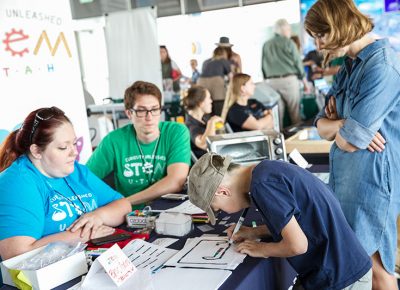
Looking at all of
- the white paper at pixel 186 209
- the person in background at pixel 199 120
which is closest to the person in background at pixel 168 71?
the person in background at pixel 199 120

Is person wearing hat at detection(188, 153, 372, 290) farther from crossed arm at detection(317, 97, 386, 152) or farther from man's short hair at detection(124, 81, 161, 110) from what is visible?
man's short hair at detection(124, 81, 161, 110)

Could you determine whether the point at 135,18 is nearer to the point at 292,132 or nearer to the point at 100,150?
the point at 292,132

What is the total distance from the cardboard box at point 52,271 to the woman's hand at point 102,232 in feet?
0.85

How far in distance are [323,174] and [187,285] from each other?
53.4 inches

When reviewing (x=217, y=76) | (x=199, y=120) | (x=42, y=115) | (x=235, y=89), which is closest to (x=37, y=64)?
(x=199, y=120)

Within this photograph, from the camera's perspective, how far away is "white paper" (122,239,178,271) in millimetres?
1388

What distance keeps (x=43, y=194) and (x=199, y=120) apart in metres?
2.53

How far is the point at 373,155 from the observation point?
1578 mm

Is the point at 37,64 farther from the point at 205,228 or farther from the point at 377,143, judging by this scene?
the point at 377,143

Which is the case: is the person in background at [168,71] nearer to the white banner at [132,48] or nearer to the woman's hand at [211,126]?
the white banner at [132,48]

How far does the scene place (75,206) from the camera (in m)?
1.78

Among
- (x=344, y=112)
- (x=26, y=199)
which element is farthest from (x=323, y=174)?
(x=26, y=199)

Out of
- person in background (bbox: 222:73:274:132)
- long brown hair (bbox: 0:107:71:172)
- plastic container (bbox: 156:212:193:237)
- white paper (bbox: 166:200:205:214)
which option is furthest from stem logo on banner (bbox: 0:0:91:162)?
plastic container (bbox: 156:212:193:237)

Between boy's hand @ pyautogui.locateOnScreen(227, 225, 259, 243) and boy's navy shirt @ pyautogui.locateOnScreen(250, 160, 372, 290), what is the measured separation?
5.7 inches
